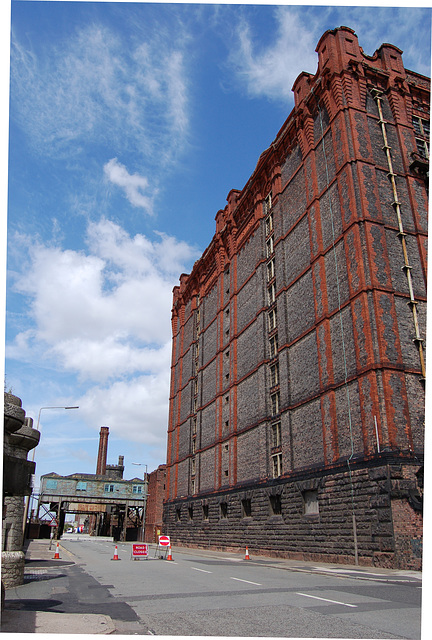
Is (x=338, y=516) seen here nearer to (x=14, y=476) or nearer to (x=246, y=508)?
(x=246, y=508)

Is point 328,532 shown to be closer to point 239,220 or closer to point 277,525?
point 277,525

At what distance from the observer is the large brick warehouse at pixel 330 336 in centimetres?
2019

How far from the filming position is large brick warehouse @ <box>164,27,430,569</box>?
66.2 ft

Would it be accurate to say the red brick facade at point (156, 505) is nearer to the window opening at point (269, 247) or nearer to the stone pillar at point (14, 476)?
the window opening at point (269, 247)

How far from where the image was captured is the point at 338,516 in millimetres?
21281

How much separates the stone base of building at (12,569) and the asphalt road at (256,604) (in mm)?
1504

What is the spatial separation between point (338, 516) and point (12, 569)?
14.4 m

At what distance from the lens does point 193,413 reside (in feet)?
156

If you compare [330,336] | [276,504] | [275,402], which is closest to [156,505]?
[276,504]

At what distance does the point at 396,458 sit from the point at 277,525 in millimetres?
10757

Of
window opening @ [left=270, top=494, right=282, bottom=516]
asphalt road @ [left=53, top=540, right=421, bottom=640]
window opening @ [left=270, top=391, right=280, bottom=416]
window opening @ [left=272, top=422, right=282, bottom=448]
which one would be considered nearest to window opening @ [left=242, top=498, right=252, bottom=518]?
window opening @ [left=270, top=494, right=282, bottom=516]

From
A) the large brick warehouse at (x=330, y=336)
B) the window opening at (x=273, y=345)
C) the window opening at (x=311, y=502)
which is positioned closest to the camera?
the large brick warehouse at (x=330, y=336)

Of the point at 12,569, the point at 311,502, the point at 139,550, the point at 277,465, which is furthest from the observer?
the point at 277,465

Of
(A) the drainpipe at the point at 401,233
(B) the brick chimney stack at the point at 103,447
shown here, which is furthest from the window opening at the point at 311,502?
(B) the brick chimney stack at the point at 103,447
